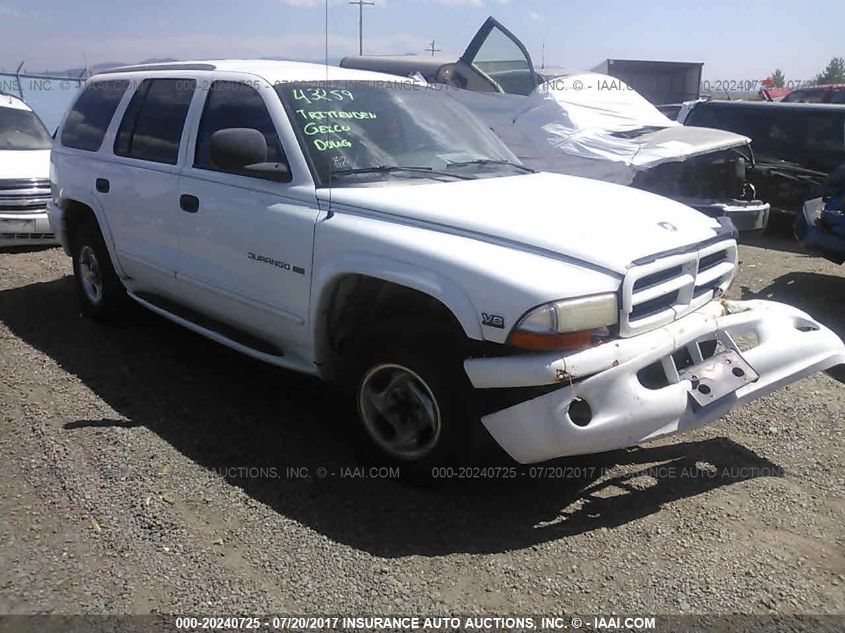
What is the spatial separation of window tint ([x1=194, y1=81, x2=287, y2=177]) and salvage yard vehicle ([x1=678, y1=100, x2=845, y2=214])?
7159 mm

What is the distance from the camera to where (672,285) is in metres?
3.45

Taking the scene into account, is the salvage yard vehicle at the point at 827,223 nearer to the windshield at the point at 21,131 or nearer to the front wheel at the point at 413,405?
the front wheel at the point at 413,405

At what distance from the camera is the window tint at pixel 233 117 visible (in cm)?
416

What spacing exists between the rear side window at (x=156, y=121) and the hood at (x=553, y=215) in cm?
155

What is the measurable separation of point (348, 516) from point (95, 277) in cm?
349

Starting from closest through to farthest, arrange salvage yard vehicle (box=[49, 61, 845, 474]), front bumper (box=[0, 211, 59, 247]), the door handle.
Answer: salvage yard vehicle (box=[49, 61, 845, 474]) → the door handle → front bumper (box=[0, 211, 59, 247])

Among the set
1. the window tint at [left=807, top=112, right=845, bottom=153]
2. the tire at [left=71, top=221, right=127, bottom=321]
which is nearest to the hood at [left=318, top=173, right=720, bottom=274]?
the tire at [left=71, top=221, right=127, bottom=321]

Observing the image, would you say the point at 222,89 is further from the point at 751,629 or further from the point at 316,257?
the point at 751,629

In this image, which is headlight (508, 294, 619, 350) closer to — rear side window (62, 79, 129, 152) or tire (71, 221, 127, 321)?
tire (71, 221, 127, 321)

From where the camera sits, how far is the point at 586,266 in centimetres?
317

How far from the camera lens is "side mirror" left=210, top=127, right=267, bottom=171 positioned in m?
3.88

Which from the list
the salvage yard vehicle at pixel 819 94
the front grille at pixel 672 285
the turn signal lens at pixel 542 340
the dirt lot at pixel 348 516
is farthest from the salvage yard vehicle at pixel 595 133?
the salvage yard vehicle at pixel 819 94

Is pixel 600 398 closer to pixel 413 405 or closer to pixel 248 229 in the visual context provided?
pixel 413 405

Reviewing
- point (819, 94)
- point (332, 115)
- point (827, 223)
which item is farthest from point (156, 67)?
point (819, 94)
